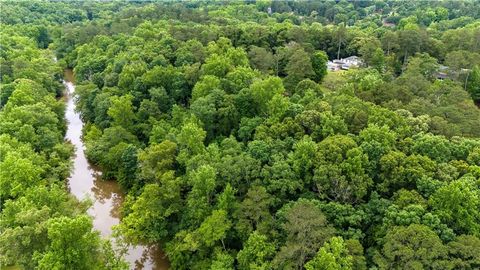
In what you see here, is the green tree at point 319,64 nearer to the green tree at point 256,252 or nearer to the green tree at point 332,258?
the green tree at point 256,252

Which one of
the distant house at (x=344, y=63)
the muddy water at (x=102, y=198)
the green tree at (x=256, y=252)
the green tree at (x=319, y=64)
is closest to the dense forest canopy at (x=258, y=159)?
the green tree at (x=256, y=252)

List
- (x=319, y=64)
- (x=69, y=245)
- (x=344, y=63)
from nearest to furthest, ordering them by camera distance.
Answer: (x=69, y=245) → (x=319, y=64) → (x=344, y=63)

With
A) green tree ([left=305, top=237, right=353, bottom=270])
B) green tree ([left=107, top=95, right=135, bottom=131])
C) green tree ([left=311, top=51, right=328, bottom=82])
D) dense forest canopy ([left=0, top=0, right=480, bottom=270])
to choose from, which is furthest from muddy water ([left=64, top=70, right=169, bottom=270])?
green tree ([left=311, top=51, right=328, bottom=82])

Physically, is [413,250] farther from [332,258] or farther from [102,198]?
[102,198]

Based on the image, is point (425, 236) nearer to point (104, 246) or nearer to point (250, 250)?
point (250, 250)

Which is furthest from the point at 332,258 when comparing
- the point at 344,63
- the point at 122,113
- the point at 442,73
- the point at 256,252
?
the point at 344,63

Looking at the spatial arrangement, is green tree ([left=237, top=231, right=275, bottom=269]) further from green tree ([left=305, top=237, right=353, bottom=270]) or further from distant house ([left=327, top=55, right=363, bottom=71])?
distant house ([left=327, top=55, right=363, bottom=71])
